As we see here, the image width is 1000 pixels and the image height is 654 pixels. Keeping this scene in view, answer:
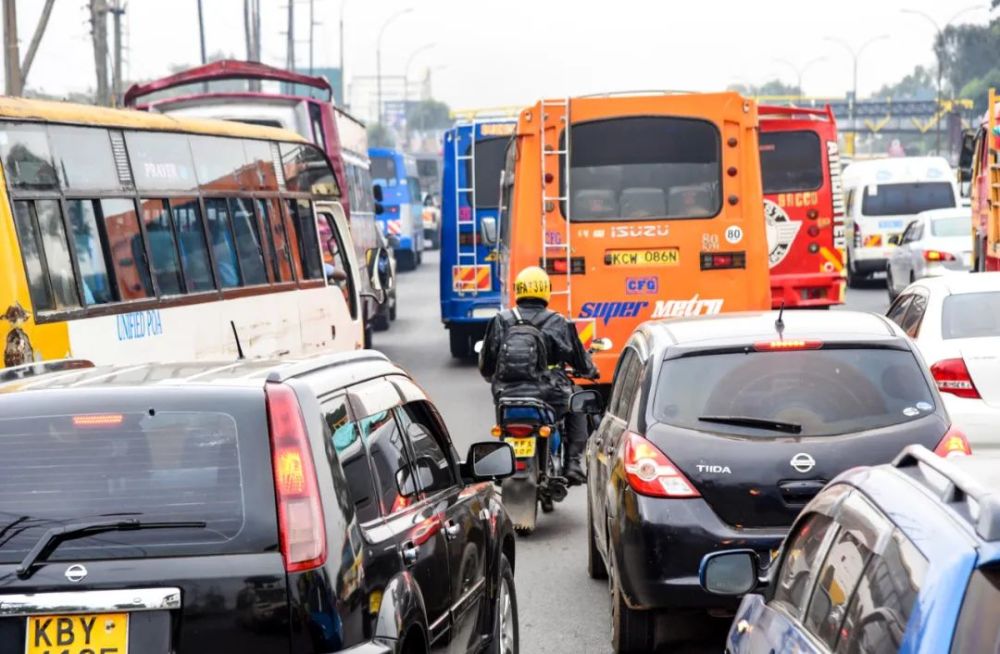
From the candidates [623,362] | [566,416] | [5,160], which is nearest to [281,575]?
[623,362]

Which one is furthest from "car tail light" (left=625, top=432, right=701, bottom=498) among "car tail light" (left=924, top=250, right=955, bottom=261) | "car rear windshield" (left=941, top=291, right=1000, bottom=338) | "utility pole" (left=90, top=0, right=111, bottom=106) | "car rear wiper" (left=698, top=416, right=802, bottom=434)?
"utility pole" (left=90, top=0, right=111, bottom=106)

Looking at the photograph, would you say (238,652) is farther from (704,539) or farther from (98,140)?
(98,140)

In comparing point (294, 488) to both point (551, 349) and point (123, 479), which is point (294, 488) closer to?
point (123, 479)

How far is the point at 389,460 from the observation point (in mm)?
5605

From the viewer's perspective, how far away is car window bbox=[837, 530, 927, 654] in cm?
335

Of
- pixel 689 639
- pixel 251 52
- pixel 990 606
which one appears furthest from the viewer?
pixel 251 52

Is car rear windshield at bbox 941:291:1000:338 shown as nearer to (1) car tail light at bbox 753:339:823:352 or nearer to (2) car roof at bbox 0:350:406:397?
(1) car tail light at bbox 753:339:823:352

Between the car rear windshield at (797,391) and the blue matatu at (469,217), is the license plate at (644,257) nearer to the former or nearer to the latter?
the blue matatu at (469,217)

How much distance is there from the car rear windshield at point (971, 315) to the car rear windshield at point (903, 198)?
24.2 m

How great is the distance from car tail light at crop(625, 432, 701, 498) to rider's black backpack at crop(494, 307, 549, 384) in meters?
3.69

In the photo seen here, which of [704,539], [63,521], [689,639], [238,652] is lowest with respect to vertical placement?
[689,639]

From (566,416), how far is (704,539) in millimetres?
4678

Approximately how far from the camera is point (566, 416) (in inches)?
476

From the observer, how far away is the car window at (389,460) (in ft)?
17.7
